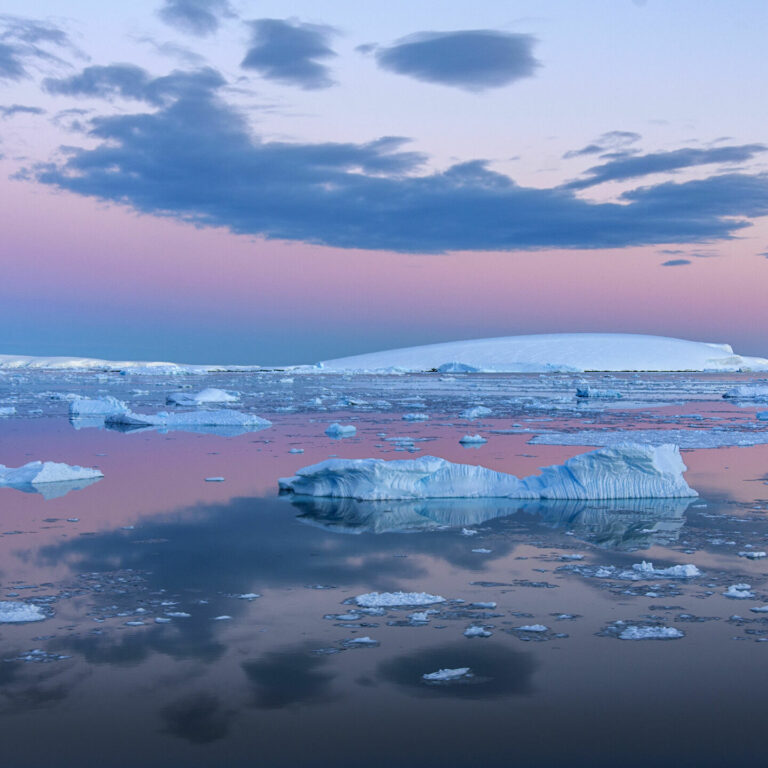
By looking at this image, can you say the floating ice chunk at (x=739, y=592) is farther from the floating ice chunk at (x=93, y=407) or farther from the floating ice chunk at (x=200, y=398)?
the floating ice chunk at (x=200, y=398)

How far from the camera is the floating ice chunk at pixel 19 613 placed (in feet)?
14.5

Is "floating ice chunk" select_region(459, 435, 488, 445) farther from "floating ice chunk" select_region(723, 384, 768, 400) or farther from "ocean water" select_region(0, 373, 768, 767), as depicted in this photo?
"floating ice chunk" select_region(723, 384, 768, 400)

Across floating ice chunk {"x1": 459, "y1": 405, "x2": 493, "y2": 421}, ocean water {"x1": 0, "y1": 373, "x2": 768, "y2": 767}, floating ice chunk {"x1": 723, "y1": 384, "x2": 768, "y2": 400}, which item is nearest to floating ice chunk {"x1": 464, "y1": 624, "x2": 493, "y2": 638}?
ocean water {"x1": 0, "y1": 373, "x2": 768, "y2": 767}

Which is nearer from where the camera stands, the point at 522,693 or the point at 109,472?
the point at 522,693

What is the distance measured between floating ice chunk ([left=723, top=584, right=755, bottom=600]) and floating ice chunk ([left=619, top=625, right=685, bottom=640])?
2.69 ft

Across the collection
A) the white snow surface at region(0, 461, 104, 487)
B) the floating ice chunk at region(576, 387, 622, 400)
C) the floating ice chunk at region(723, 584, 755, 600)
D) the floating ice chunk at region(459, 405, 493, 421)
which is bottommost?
the floating ice chunk at region(723, 584, 755, 600)

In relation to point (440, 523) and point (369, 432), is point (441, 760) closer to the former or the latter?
point (440, 523)

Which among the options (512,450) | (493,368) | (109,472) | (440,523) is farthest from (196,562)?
(493,368)

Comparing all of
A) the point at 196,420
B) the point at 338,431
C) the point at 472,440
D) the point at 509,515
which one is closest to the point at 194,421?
the point at 196,420

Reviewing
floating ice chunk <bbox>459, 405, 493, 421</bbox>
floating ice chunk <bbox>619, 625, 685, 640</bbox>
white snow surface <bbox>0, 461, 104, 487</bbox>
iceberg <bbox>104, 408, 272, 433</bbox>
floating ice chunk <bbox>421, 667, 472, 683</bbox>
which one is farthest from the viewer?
floating ice chunk <bbox>459, 405, 493, 421</bbox>

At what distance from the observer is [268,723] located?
10.7 feet

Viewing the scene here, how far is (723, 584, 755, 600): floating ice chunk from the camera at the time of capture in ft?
15.8

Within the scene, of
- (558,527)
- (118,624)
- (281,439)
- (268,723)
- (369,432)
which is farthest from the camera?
(369,432)

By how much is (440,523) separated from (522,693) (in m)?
3.60
